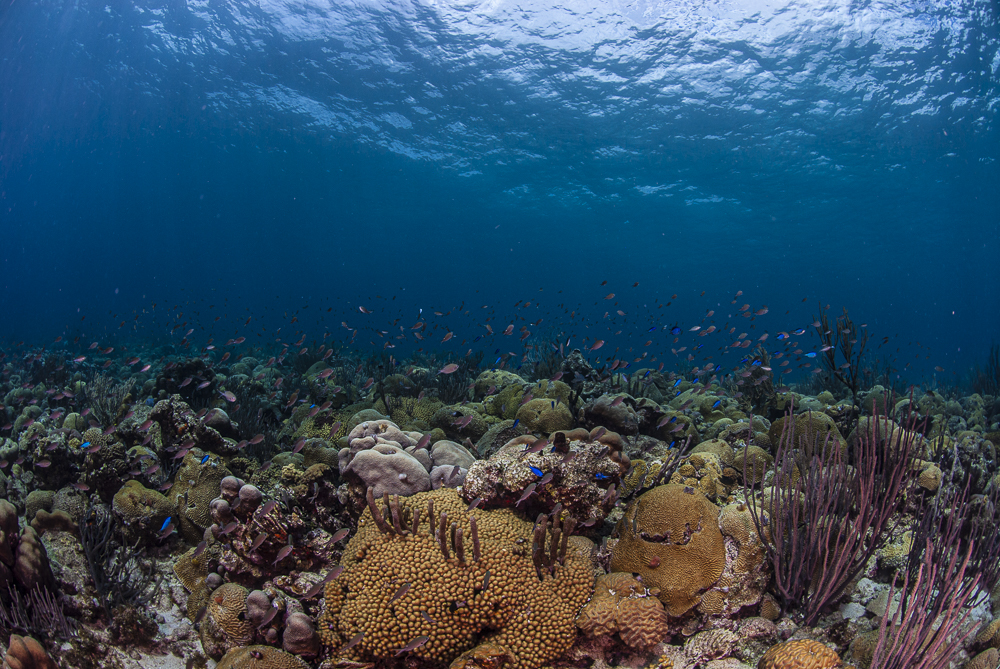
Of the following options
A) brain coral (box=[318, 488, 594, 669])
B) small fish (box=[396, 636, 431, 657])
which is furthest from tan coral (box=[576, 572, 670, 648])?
small fish (box=[396, 636, 431, 657])

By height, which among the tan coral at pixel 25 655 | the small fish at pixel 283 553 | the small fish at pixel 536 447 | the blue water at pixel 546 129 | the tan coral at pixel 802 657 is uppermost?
the blue water at pixel 546 129

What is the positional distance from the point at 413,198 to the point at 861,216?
41540 mm

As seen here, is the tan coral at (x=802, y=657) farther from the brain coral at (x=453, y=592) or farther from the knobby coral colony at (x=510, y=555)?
the brain coral at (x=453, y=592)

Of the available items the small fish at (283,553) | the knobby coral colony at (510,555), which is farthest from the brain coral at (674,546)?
the small fish at (283,553)

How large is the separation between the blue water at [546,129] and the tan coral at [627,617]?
941cm

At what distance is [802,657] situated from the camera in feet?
9.29

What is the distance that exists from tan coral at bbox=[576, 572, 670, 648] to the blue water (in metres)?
9.41

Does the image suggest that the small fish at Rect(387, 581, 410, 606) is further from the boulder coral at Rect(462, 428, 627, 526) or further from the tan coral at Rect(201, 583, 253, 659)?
the tan coral at Rect(201, 583, 253, 659)

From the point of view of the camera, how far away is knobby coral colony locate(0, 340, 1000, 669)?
3445 millimetres

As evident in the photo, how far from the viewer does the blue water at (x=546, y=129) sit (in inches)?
763

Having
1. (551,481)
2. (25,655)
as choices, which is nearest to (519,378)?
(551,481)

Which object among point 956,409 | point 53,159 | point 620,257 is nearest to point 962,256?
point 620,257

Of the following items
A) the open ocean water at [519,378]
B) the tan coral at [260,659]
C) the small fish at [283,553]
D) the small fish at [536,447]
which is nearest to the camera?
the tan coral at [260,659]

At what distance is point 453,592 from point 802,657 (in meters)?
2.35
